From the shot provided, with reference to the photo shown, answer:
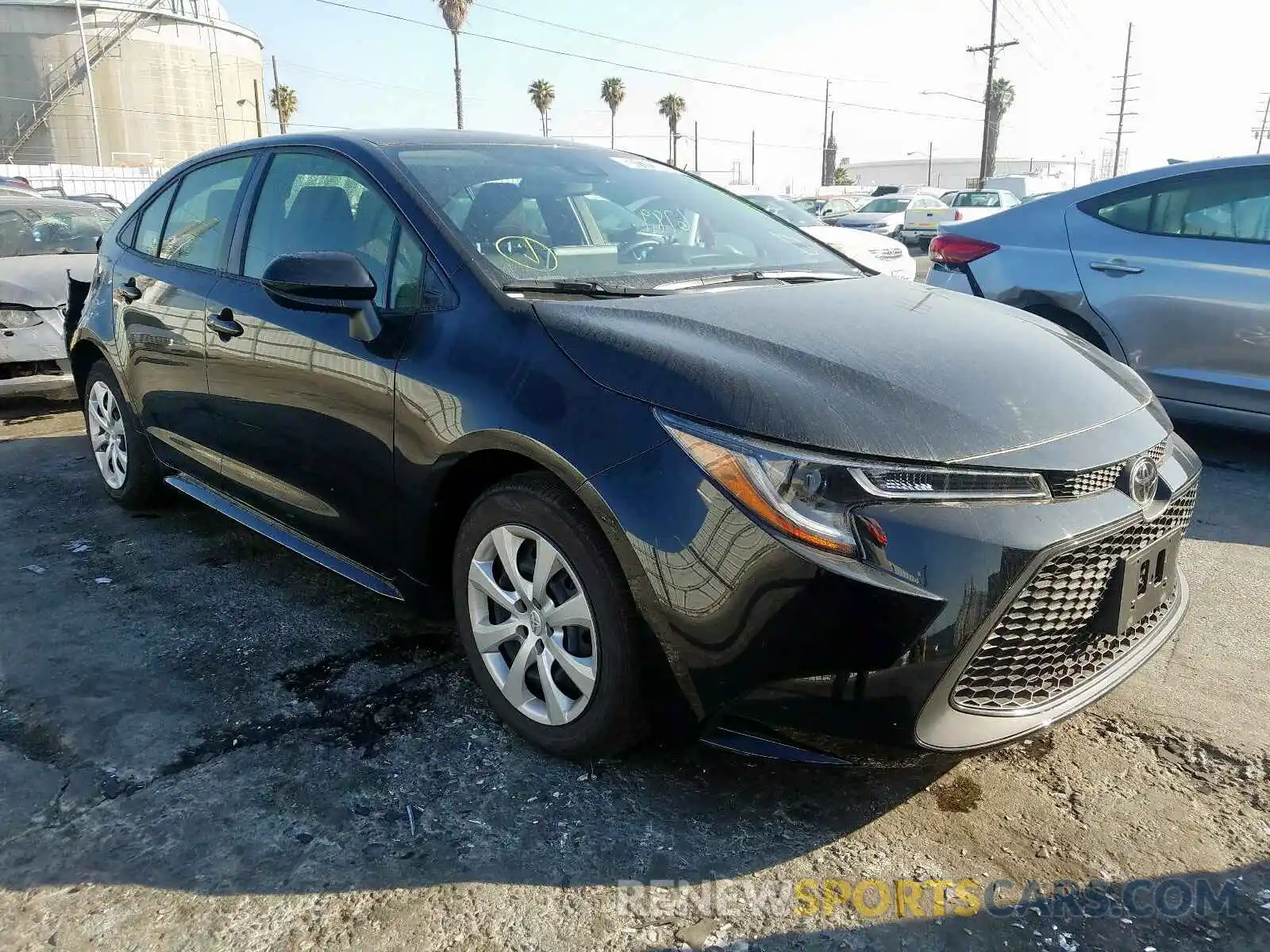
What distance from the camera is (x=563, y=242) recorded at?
2963 mm

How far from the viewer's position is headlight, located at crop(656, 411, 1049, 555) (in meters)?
1.99

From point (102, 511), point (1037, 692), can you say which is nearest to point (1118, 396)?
point (1037, 692)

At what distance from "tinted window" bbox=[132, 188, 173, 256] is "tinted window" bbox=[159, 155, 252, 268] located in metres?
0.07

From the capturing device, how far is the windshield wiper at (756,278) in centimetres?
287

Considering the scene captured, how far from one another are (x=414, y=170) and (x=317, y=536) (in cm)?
119

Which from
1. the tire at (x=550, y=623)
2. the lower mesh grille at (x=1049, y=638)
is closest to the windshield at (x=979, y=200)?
the lower mesh grille at (x=1049, y=638)

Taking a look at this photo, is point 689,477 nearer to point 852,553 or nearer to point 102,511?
point 852,553

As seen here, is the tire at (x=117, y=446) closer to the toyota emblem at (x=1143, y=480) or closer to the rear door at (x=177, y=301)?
the rear door at (x=177, y=301)

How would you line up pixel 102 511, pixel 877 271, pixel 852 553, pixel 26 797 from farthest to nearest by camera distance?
pixel 102 511 → pixel 877 271 → pixel 26 797 → pixel 852 553

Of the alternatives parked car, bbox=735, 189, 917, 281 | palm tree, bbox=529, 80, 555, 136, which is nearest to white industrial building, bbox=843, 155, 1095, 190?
palm tree, bbox=529, 80, 555, 136

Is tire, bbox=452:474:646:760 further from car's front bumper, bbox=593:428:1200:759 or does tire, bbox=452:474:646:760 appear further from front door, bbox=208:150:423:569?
front door, bbox=208:150:423:569

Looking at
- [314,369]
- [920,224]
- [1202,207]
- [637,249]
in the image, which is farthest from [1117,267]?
[920,224]

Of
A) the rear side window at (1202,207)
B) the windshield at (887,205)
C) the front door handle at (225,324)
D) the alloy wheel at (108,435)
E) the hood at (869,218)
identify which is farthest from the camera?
the windshield at (887,205)

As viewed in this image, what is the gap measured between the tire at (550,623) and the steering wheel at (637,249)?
0.92 meters
